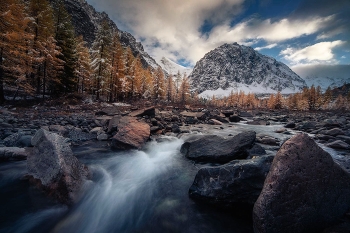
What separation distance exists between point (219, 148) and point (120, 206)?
3.95m

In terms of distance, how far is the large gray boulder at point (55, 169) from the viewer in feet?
13.0

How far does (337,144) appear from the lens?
328 inches

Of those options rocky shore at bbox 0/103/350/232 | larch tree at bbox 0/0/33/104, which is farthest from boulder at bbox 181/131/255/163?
larch tree at bbox 0/0/33/104

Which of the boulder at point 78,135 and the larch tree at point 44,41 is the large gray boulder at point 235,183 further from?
the larch tree at point 44,41

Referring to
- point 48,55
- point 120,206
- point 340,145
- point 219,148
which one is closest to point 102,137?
point 120,206

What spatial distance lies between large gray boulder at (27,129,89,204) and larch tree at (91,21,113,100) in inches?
984

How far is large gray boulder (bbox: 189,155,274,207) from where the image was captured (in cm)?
348

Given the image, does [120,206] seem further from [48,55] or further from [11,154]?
[48,55]

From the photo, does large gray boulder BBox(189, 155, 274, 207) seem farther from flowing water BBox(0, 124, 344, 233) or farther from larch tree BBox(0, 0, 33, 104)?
larch tree BBox(0, 0, 33, 104)

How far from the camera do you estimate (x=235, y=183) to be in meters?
3.55

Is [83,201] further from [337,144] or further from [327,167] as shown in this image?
[337,144]

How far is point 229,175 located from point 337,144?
847cm

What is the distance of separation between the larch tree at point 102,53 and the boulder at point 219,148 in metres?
25.2

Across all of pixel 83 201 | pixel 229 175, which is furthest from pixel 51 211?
pixel 229 175
